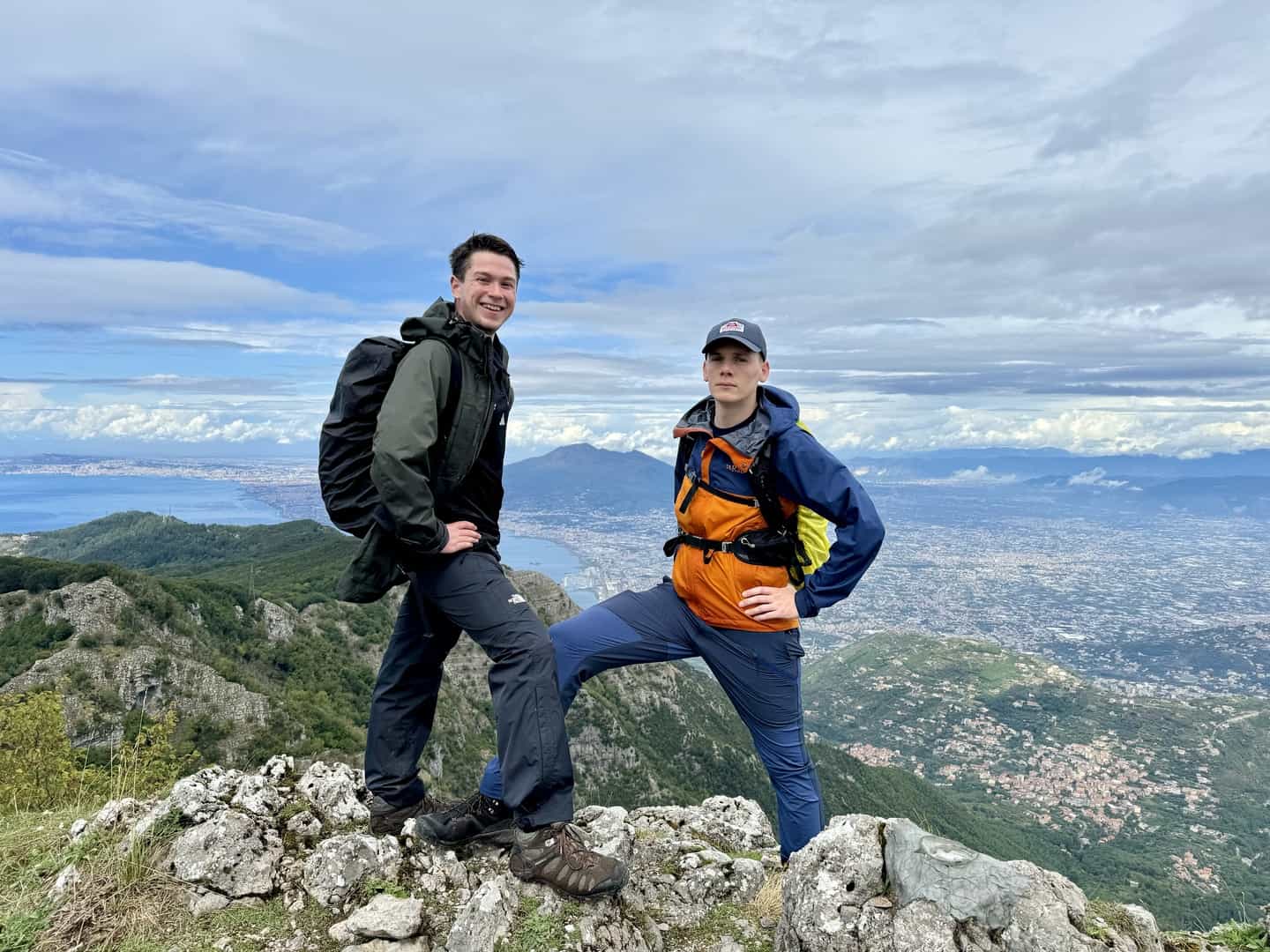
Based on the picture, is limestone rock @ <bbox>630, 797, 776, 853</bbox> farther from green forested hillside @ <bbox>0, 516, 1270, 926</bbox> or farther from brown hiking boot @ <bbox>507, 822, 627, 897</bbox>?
green forested hillside @ <bbox>0, 516, 1270, 926</bbox>

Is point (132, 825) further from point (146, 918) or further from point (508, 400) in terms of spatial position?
point (508, 400)

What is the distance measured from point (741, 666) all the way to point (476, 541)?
2182mm

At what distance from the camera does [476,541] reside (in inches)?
193

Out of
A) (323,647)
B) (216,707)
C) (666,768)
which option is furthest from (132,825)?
(666,768)

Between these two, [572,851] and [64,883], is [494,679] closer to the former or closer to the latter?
[572,851]

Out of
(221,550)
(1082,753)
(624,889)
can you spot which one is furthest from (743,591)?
(221,550)

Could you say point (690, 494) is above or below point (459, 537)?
above

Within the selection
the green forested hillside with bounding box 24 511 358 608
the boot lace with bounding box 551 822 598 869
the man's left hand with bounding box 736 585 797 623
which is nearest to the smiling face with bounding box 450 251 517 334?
the man's left hand with bounding box 736 585 797 623

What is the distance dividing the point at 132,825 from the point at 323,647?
244 ft

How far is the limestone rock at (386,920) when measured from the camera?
4.29 meters

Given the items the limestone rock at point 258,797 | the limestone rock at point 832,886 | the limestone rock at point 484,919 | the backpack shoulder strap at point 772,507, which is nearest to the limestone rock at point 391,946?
the limestone rock at point 484,919

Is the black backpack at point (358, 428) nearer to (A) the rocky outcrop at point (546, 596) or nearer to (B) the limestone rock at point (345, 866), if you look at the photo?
(B) the limestone rock at point (345, 866)

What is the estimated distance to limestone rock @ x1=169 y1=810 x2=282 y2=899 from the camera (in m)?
4.63

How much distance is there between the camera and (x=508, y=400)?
5066 millimetres
